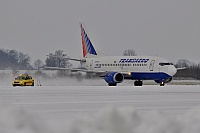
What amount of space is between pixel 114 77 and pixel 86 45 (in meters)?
8.71

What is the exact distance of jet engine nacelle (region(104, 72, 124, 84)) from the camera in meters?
46.3

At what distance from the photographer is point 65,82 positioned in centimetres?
5331

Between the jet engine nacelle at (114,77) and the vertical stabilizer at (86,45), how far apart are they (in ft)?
20.5

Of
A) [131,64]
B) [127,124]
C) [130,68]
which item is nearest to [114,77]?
[130,68]

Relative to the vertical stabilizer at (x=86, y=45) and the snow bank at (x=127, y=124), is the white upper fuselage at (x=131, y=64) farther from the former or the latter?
the snow bank at (x=127, y=124)

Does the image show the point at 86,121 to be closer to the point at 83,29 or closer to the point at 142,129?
the point at 142,129

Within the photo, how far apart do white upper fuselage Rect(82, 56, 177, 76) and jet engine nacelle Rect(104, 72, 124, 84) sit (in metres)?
1.03

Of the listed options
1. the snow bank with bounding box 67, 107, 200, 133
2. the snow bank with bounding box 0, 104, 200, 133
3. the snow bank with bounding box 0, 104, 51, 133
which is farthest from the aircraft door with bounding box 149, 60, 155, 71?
the snow bank with bounding box 0, 104, 51, 133

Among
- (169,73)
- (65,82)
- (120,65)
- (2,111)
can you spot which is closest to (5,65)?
(65,82)

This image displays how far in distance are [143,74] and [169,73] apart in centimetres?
258

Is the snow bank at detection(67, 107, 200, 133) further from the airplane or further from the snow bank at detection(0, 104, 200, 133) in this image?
the airplane

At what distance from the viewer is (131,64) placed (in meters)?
47.4

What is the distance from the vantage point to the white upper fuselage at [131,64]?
45.3 m

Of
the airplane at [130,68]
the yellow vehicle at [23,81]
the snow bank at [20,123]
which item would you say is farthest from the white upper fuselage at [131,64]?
the snow bank at [20,123]
